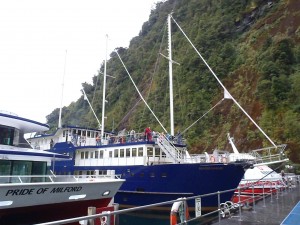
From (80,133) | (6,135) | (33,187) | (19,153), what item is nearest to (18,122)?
(6,135)

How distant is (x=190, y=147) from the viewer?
3641cm

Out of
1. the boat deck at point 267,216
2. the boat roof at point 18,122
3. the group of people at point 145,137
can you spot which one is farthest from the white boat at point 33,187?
the group of people at point 145,137

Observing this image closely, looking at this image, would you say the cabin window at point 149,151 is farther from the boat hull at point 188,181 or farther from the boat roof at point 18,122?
the boat roof at point 18,122

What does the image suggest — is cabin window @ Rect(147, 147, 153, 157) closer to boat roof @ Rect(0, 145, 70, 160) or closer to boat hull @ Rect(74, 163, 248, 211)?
boat hull @ Rect(74, 163, 248, 211)

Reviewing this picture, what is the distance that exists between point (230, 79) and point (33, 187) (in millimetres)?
34251

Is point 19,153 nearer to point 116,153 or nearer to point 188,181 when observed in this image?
point 188,181

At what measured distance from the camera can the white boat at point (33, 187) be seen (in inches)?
387

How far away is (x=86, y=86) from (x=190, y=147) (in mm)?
54928

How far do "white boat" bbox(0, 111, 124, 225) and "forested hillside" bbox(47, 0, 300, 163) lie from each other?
19973 millimetres

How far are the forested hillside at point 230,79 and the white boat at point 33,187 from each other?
20.0 m

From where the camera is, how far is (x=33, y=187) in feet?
33.4

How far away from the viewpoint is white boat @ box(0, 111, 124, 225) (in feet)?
32.3

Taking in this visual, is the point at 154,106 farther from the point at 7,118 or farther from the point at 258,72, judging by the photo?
the point at 7,118

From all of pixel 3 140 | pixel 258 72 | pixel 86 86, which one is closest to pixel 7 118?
pixel 3 140
